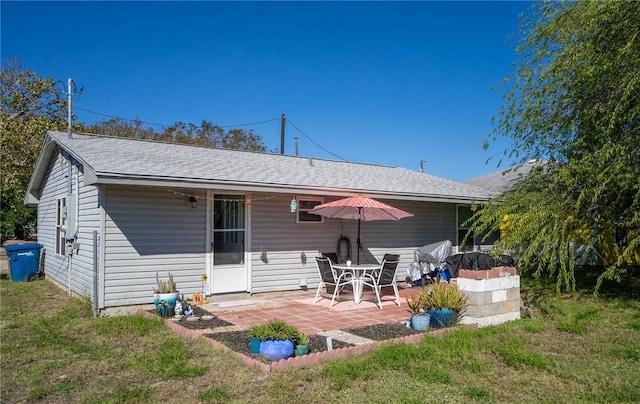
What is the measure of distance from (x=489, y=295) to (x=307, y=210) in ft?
14.6

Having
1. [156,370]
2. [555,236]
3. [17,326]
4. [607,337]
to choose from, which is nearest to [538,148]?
[555,236]

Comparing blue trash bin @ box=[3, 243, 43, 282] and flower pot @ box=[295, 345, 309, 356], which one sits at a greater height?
blue trash bin @ box=[3, 243, 43, 282]

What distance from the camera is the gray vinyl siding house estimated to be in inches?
314

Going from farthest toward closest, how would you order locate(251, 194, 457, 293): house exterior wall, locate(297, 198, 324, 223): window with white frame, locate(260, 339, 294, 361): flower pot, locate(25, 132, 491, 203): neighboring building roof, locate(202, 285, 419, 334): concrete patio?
locate(297, 198, 324, 223): window with white frame → locate(251, 194, 457, 293): house exterior wall → locate(25, 132, 491, 203): neighboring building roof → locate(202, 285, 419, 334): concrete patio → locate(260, 339, 294, 361): flower pot

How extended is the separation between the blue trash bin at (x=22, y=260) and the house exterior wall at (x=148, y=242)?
234 inches

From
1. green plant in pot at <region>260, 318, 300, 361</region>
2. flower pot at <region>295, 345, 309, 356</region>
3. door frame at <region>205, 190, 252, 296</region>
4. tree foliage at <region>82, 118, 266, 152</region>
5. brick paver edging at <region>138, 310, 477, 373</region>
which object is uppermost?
tree foliage at <region>82, 118, 266, 152</region>

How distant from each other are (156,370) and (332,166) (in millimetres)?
9107

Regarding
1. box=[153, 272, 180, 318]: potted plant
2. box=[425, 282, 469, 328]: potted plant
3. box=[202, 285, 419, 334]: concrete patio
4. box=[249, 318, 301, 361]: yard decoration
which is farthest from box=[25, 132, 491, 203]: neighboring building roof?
box=[425, 282, 469, 328]: potted plant

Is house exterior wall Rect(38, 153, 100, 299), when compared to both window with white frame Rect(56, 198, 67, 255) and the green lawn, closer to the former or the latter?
window with white frame Rect(56, 198, 67, 255)

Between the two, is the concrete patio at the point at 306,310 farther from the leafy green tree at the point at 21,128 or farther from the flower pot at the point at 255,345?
the leafy green tree at the point at 21,128

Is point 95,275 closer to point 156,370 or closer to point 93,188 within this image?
point 93,188

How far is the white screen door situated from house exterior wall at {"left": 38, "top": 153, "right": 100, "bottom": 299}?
209 centimetres

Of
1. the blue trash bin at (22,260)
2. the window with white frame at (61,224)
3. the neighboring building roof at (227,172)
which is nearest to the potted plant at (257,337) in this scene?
the neighboring building roof at (227,172)

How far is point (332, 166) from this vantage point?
44.0 feet
